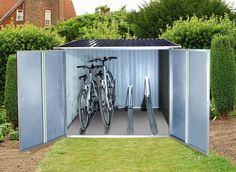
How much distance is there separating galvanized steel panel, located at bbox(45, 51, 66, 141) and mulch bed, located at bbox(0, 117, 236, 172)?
23.9 inches

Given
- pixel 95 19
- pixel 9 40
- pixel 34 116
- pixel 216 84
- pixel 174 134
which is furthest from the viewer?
pixel 95 19

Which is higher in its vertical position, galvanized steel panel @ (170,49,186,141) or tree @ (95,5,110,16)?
tree @ (95,5,110,16)

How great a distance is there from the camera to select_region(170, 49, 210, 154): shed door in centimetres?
812

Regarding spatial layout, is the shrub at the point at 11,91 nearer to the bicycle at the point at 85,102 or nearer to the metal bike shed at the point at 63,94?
the bicycle at the point at 85,102

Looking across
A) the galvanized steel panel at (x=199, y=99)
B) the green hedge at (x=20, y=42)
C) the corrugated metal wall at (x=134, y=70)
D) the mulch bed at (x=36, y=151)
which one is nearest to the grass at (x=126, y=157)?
the mulch bed at (x=36, y=151)

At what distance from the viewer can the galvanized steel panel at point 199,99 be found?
26.4 feet

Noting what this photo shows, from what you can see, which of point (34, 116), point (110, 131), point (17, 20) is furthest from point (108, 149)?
point (17, 20)

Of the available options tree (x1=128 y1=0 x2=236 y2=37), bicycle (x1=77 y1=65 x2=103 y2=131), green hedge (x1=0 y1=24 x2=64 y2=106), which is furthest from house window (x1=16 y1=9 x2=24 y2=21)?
bicycle (x1=77 y1=65 x2=103 y2=131)

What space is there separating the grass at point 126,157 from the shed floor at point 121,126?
13.9 inches

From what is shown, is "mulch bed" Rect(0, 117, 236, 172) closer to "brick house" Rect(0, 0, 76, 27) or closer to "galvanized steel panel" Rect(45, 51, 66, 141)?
"galvanized steel panel" Rect(45, 51, 66, 141)

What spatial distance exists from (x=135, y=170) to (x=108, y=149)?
168cm

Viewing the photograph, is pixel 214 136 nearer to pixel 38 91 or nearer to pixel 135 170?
pixel 135 170

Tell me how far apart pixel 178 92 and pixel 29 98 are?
8.48 ft

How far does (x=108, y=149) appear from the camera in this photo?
421 inches
